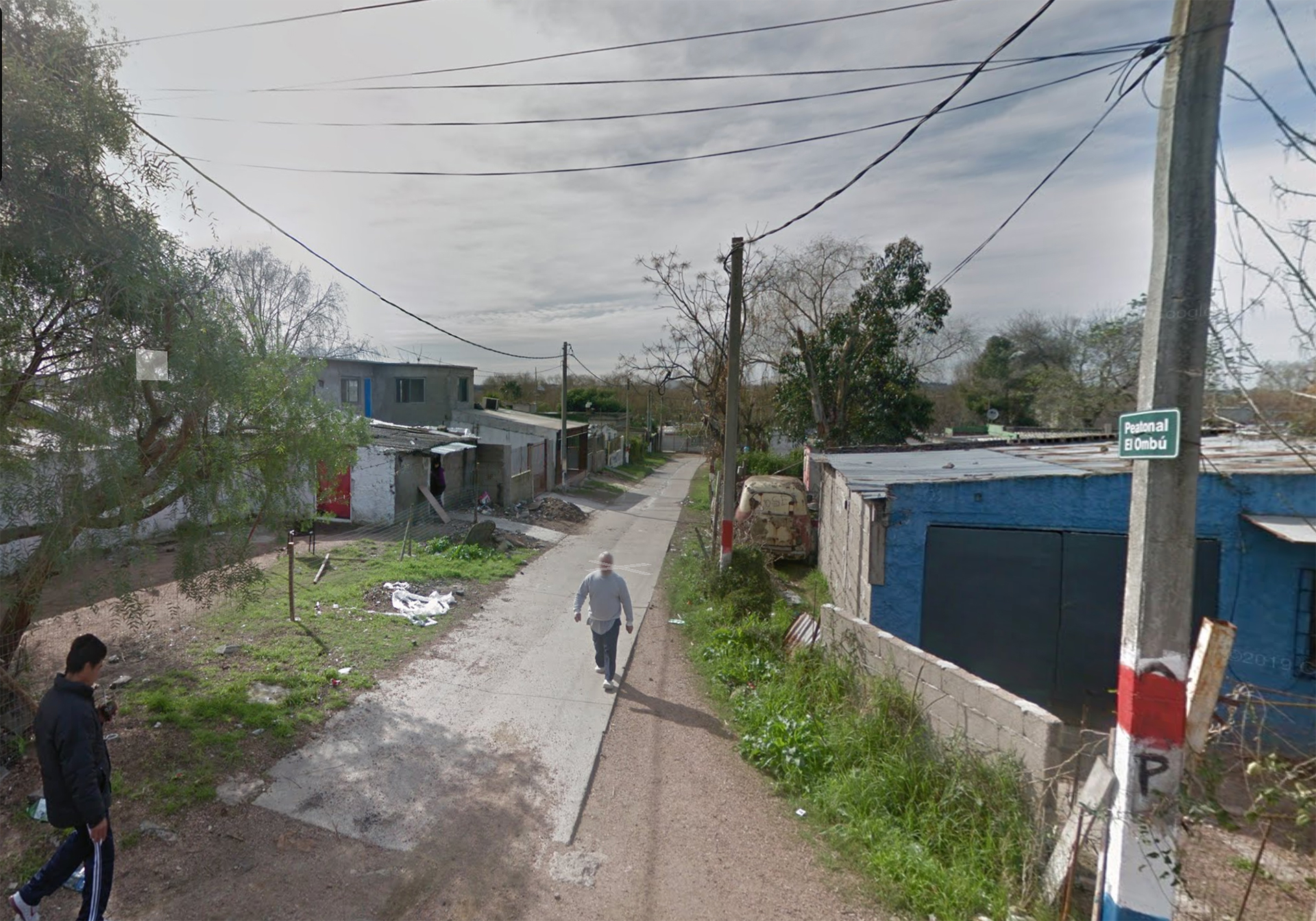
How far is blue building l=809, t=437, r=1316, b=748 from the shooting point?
680 centimetres

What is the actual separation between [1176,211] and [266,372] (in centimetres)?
665

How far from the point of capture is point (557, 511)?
65.3 ft

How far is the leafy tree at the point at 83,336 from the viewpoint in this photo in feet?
14.4

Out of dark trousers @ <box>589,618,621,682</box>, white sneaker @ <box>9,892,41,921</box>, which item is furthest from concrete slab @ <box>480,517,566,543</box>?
white sneaker @ <box>9,892,41,921</box>

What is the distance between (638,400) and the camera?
187ft

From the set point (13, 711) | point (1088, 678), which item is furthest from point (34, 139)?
point (1088, 678)

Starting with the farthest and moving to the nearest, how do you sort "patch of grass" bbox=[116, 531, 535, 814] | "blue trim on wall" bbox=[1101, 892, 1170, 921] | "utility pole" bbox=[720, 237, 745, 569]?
"utility pole" bbox=[720, 237, 745, 569]
"patch of grass" bbox=[116, 531, 535, 814]
"blue trim on wall" bbox=[1101, 892, 1170, 921]

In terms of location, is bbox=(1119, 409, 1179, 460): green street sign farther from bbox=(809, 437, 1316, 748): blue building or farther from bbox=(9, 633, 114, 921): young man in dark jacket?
bbox=(9, 633, 114, 921): young man in dark jacket

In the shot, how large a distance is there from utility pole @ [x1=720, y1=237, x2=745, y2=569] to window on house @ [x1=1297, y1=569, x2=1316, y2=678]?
6633 mm

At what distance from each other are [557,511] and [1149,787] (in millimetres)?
17507

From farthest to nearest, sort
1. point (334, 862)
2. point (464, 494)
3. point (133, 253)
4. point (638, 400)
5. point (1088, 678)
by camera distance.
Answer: point (638, 400), point (464, 494), point (1088, 678), point (133, 253), point (334, 862)

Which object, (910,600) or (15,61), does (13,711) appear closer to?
(15,61)

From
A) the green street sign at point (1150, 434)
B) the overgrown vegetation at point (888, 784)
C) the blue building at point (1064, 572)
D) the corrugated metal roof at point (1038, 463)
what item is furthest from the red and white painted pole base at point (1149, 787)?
the blue building at point (1064, 572)

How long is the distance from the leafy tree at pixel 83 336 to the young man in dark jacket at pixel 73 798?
148 centimetres
